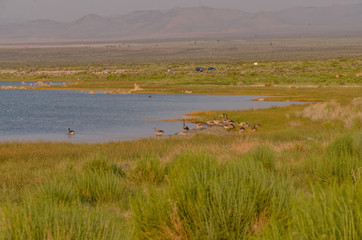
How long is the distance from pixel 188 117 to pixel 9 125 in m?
11.0

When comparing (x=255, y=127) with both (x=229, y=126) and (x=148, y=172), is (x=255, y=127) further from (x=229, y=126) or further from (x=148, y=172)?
(x=148, y=172)

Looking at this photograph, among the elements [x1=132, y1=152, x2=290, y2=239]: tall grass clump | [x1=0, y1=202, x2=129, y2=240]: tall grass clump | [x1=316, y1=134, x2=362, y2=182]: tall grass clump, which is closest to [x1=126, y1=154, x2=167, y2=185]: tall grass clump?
[x1=316, y1=134, x2=362, y2=182]: tall grass clump

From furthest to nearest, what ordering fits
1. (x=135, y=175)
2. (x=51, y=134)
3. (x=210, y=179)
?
(x=51, y=134), (x=135, y=175), (x=210, y=179)

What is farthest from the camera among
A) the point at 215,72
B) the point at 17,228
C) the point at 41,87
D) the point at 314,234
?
the point at 215,72

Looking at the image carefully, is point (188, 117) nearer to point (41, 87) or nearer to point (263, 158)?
point (263, 158)

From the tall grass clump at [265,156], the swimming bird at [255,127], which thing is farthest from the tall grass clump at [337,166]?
the swimming bird at [255,127]

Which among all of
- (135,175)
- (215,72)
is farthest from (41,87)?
(135,175)

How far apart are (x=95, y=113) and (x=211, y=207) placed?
30.6 metres

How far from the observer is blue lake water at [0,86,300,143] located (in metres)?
27.4

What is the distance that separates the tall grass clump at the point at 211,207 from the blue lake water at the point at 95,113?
1788 centimetres

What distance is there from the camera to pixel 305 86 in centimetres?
5491

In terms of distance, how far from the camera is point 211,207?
19.0 ft

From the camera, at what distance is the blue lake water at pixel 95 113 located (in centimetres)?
2736

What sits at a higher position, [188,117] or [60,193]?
[60,193]
